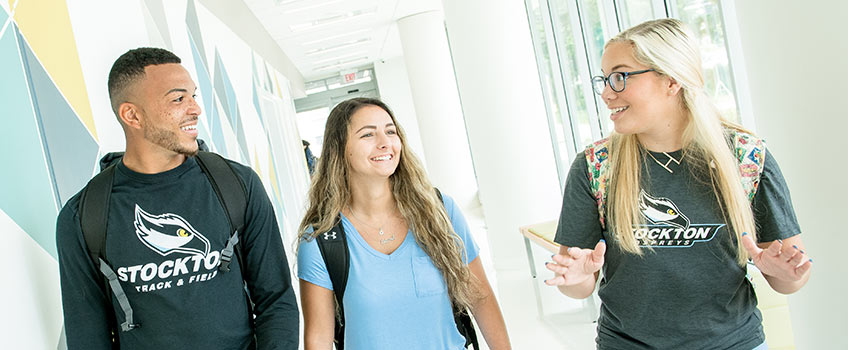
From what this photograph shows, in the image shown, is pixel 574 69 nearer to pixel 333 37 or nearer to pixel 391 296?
pixel 391 296

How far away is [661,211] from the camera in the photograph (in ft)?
5.58

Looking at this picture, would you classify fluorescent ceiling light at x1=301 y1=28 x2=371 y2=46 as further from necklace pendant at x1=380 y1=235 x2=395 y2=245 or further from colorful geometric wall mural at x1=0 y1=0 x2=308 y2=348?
necklace pendant at x1=380 y1=235 x2=395 y2=245

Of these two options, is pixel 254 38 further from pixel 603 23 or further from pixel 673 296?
pixel 673 296

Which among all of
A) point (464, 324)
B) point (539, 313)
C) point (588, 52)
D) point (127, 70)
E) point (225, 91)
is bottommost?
point (539, 313)

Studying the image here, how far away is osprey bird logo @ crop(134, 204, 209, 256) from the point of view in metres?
1.67

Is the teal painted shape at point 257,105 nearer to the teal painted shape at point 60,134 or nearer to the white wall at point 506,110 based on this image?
the white wall at point 506,110

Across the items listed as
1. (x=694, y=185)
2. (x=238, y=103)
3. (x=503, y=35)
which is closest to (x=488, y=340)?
(x=694, y=185)

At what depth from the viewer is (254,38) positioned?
7.57m

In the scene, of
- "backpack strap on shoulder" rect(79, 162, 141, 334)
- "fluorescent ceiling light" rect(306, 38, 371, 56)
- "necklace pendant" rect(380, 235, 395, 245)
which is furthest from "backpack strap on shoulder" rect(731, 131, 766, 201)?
"fluorescent ceiling light" rect(306, 38, 371, 56)

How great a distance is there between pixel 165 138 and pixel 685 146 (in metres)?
1.49

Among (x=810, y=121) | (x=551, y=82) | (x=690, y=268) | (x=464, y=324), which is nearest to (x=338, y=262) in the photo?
(x=464, y=324)

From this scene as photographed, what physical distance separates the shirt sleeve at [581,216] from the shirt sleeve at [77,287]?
4.19 ft

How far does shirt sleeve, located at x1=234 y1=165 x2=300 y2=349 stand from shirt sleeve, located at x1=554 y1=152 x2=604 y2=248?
0.84 meters

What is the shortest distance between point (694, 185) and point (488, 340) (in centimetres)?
81
